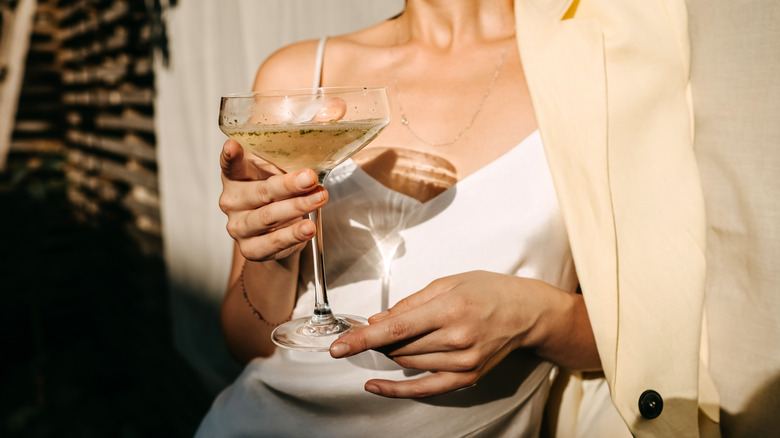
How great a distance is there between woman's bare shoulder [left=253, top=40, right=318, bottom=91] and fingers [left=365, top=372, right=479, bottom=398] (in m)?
0.84

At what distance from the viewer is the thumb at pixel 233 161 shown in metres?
0.90

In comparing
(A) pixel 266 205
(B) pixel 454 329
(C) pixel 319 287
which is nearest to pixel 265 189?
(A) pixel 266 205

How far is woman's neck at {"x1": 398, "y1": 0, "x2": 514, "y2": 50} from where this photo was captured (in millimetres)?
1487

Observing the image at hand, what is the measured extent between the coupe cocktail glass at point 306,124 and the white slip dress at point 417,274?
27 centimetres

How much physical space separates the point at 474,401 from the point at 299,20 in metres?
1.64

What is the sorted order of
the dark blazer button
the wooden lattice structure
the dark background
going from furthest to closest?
the wooden lattice structure, the dark background, the dark blazer button

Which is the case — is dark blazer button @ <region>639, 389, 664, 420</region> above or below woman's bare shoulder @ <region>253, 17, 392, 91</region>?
below

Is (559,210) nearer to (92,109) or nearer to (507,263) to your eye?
(507,263)

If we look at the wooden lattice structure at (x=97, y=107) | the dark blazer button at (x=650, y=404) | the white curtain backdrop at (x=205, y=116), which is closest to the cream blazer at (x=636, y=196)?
the dark blazer button at (x=650, y=404)

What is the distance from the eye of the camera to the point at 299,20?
6.98 ft

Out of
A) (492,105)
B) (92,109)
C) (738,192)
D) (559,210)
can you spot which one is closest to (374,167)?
(492,105)

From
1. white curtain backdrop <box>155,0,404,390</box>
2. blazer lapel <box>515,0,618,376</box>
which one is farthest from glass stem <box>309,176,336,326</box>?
white curtain backdrop <box>155,0,404,390</box>

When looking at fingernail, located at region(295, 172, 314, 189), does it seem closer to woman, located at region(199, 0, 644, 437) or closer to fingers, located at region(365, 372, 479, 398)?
woman, located at region(199, 0, 644, 437)

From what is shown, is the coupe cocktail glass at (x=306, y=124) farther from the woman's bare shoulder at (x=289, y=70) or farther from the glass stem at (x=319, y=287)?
the woman's bare shoulder at (x=289, y=70)
